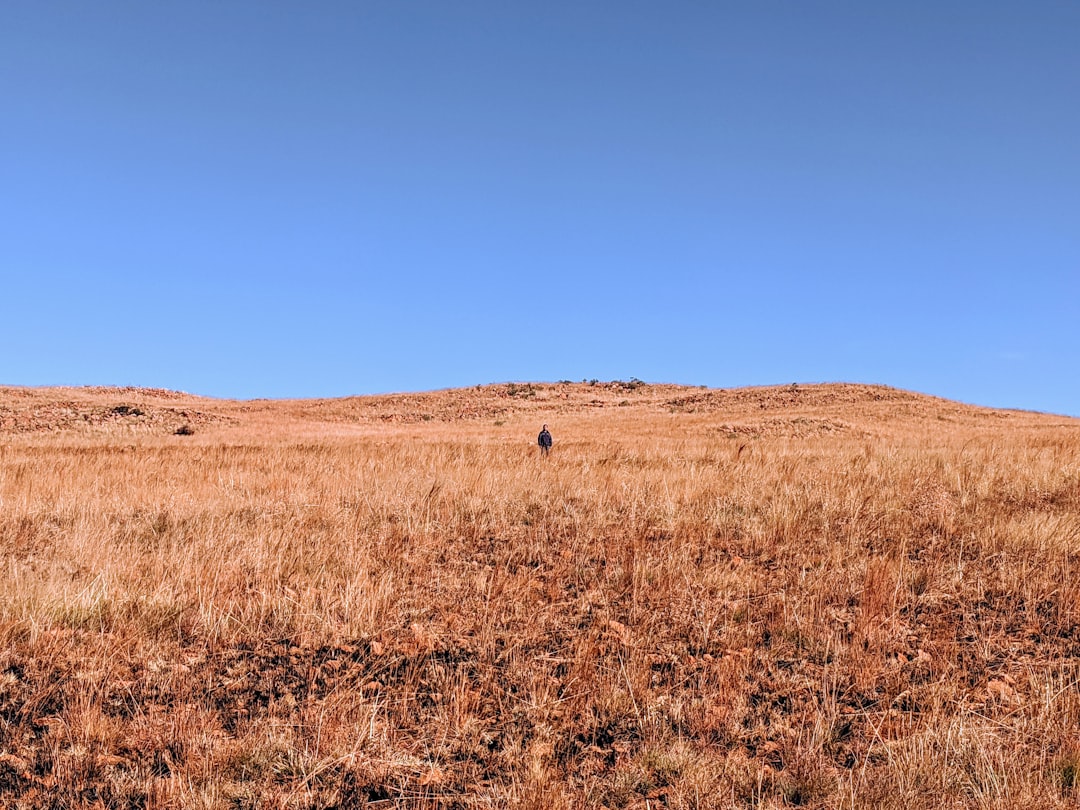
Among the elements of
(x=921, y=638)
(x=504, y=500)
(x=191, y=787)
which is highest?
(x=504, y=500)

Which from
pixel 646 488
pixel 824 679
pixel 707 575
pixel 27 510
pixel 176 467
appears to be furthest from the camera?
pixel 176 467

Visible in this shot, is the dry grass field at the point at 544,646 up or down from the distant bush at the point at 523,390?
down

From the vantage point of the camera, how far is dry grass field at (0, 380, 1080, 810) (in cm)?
376

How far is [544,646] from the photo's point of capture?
16.5 ft

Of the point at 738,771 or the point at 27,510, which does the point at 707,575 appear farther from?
the point at 27,510

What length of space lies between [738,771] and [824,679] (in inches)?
43.8

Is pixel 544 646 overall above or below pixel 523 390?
below

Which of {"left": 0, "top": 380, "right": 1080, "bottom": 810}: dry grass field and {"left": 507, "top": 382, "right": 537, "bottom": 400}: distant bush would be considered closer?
{"left": 0, "top": 380, "right": 1080, "bottom": 810}: dry grass field

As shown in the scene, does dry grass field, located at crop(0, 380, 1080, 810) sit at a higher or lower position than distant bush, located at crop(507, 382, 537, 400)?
lower

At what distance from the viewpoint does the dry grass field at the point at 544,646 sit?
3.76 metres

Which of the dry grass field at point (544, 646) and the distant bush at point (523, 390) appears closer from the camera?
the dry grass field at point (544, 646)

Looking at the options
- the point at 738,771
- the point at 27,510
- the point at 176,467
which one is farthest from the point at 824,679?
the point at 176,467

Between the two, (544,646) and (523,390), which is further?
(523,390)

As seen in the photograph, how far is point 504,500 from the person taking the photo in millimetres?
8273
